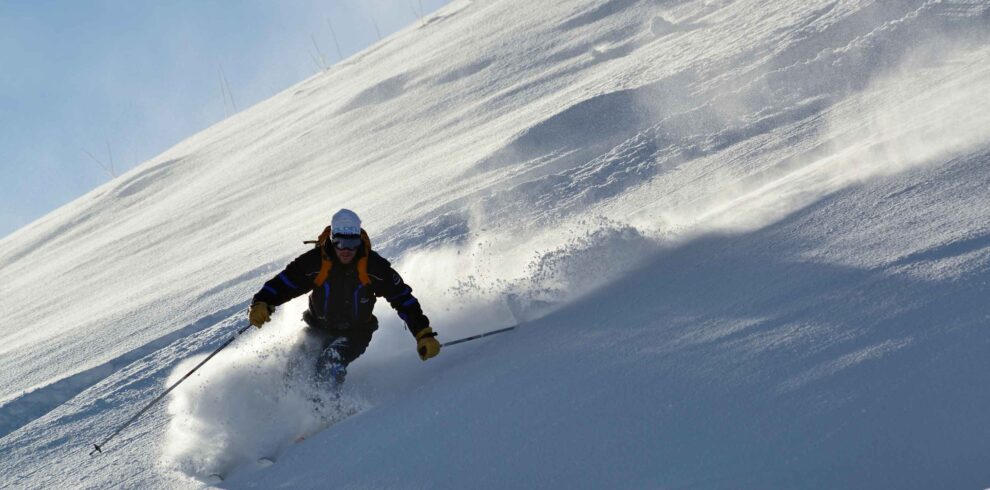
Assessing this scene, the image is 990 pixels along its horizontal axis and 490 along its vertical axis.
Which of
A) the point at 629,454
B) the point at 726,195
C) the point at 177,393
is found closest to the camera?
the point at 629,454

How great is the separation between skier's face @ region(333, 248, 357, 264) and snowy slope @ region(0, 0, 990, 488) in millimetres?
817

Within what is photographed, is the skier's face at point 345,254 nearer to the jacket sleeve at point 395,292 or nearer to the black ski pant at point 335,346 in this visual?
the jacket sleeve at point 395,292

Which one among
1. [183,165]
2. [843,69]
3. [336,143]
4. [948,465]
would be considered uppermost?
[183,165]

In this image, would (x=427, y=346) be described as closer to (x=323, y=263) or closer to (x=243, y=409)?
(x=323, y=263)

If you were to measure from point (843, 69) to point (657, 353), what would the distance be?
696 cm

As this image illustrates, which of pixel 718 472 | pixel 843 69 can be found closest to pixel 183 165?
pixel 843 69

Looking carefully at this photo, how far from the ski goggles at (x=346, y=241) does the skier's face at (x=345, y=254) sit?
17mm

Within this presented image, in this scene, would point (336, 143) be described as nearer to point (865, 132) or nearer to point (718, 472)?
point (865, 132)

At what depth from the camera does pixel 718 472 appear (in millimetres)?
3373

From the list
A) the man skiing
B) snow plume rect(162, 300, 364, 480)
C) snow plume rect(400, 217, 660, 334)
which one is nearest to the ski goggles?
the man skiing

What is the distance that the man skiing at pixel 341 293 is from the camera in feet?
18.6

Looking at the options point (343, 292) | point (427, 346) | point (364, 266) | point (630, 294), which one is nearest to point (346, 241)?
point (364, 266)

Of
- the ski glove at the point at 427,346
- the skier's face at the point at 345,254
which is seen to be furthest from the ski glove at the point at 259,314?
the ski glove at the point at 427,346

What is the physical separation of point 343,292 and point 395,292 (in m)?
0.38
